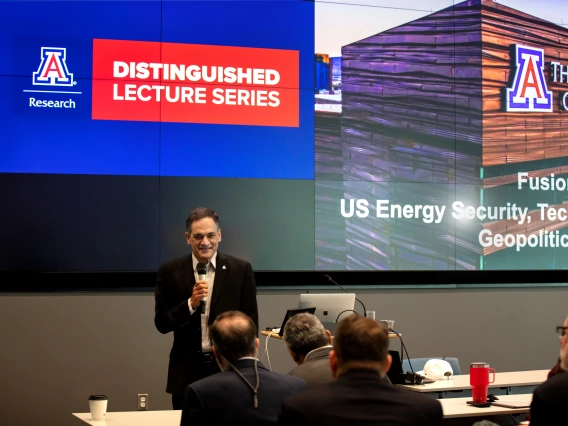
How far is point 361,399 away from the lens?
2402 mm

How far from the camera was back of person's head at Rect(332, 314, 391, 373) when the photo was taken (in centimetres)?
251

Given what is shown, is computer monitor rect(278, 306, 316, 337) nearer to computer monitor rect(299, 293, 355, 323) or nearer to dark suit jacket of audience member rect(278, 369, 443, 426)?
computer monitor rect(299, 293, 355, 323)

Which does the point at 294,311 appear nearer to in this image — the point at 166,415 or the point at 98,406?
the point at 166,415

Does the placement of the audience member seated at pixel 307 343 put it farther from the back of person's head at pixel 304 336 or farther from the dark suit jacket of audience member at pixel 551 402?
the dark suit jacket of audience member at pixel 551 402

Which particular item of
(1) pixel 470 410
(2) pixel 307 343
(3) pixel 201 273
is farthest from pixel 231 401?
(1) pixel 470 410

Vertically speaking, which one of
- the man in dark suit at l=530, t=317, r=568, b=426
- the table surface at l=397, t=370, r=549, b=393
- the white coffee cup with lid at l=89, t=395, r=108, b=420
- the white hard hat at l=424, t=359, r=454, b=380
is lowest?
the table surface at l=397, t=370, r=549, b=393

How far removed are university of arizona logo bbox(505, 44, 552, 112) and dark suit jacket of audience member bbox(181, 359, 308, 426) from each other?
215 inches

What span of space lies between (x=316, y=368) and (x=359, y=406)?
110 centimetres

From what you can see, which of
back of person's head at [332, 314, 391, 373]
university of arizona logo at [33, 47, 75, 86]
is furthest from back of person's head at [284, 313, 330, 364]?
university of arizona logo at [33, 47, 75, 86]

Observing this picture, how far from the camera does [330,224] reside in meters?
7.07

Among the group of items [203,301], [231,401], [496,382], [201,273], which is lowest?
[496,382]

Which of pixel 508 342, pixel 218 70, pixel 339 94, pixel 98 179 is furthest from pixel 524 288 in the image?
pixel 98 179

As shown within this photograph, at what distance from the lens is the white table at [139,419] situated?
Result: 3842mm

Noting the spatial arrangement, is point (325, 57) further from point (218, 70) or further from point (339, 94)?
point (218, 70)
